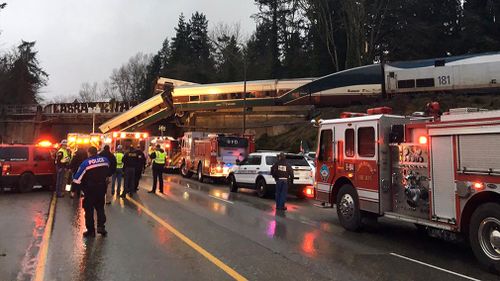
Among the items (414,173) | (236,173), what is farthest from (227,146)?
(414,173)

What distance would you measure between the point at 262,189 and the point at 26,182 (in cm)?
875

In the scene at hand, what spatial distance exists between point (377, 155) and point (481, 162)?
2.61 meters

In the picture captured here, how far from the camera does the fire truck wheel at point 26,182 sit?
17.6 metres

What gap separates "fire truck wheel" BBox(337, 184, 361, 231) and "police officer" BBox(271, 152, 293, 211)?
3384mm

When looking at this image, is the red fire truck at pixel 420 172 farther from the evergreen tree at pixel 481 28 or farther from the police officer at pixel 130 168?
the evergreen tree at pixel 481 28

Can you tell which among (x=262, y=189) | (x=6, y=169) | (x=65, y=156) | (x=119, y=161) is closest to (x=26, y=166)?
(x=6, y=169)

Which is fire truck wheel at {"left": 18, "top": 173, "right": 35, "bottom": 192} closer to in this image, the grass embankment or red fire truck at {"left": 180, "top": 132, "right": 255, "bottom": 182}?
red fire truck at {"left": 180, "top": 132, "right": 255, "bottom": 182}

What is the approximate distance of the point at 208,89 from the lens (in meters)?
47.1

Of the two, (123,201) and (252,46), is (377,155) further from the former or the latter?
(252,46)

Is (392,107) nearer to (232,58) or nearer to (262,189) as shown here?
(262,189)

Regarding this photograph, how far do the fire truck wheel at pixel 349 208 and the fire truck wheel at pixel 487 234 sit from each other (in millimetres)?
3114

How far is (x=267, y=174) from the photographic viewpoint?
18.1 metres

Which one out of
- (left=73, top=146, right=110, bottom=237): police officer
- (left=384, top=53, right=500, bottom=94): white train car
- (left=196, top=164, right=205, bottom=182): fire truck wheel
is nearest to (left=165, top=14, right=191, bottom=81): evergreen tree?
(left=384, top=53, right=500, bottom=94): white train car

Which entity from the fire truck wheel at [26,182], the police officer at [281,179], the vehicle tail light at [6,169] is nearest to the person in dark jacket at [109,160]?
the fire truck wheel at [26,182]
